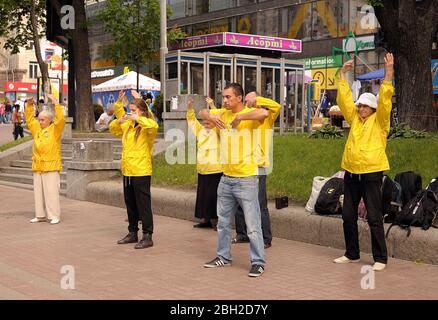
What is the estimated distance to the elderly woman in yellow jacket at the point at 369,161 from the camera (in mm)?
6734

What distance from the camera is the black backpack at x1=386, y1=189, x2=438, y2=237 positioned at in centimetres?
714

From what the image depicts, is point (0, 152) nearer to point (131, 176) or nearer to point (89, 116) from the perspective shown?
point (89, 116)

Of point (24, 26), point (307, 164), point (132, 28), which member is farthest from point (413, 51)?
point (24, 26)

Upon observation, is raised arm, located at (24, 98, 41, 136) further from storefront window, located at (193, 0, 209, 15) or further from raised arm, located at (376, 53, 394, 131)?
storefront window, located at (193, 0, 209, 15)

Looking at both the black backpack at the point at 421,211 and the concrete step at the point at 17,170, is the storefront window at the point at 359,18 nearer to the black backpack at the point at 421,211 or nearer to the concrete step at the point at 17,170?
the concrete step at the point at 17,170

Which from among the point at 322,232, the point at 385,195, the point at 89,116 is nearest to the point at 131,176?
the point at 322,232

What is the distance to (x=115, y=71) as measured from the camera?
53.0 meters

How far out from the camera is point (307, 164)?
10.6 metres

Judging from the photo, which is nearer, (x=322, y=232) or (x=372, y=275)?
(x=372, y=275)

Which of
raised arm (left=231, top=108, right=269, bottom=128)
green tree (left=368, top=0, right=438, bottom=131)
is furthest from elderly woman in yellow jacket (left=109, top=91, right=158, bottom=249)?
green tree (left=368, top=0, right=438, bottom=131)

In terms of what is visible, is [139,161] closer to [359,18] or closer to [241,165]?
[241,165]

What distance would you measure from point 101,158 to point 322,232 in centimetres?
604
